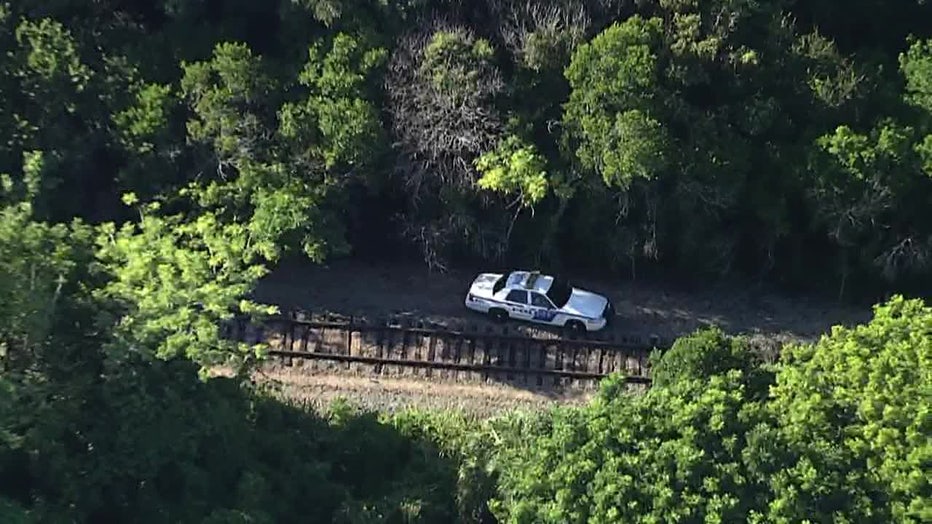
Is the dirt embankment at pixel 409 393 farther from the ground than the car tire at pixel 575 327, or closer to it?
closer to it

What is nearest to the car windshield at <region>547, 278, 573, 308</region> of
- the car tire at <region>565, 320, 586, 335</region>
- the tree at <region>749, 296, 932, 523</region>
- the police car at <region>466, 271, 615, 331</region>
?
the police car at <region>466, 271, 615, 331</region>

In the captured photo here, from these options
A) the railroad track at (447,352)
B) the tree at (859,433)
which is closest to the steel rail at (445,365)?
the railroad track at (447,352)

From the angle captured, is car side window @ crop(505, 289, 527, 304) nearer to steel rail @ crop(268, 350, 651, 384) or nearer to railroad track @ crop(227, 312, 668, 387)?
railroad track @ crop(227, 312, 668, 387)

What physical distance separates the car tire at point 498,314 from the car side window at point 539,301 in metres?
0.96

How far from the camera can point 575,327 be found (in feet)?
105

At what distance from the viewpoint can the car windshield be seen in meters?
31.9

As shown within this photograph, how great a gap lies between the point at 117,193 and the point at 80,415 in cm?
1192

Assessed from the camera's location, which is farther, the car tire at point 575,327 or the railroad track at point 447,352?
the car tire at point 575,327

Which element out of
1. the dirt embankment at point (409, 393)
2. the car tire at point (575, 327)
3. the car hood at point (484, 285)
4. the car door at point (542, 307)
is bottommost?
the dirt embankment at point (409, 393)

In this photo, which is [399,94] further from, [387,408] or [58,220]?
[58,220]

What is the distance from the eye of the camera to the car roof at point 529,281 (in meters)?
32.0

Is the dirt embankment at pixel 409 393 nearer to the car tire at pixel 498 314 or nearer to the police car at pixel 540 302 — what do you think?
the police car at pixel 540 302

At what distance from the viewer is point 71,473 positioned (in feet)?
76.9

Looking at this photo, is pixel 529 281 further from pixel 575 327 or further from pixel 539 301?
pixel 575 327
